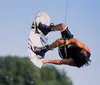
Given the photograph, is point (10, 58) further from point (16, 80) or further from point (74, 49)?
point (74, 49)

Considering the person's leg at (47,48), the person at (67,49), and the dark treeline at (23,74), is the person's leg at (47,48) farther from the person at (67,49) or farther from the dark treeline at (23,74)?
the dark treeline at (23,74)

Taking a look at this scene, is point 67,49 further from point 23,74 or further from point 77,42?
point 23,74

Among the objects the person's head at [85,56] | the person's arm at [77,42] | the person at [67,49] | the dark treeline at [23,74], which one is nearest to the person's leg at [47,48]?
the person at [67,49]

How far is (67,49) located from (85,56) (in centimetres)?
53

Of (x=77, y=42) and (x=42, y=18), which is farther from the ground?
(x=42, y=18)

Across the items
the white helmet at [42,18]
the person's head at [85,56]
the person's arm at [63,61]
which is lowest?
the person's arm at [63,61]

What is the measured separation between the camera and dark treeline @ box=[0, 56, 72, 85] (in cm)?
5116

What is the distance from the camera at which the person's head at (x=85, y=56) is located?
1157 centimetres

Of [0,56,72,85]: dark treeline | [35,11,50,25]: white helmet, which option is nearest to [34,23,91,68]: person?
[35,11,50,25]: white helmet

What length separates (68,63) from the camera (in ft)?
39.2

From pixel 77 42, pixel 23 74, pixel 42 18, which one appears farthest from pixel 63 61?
pixel 23 74

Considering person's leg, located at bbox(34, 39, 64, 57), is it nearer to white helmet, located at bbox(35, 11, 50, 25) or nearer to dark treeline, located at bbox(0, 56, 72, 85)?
white helmet, located at bbox(35, 11, 50, 25)

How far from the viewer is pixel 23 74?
53.1m

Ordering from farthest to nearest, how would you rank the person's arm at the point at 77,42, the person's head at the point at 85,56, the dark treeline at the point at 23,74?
1. the dark treeline at the point at 23,74
2. the person's head at the point at 85,56
3. the person's arm at the point at 77,42
